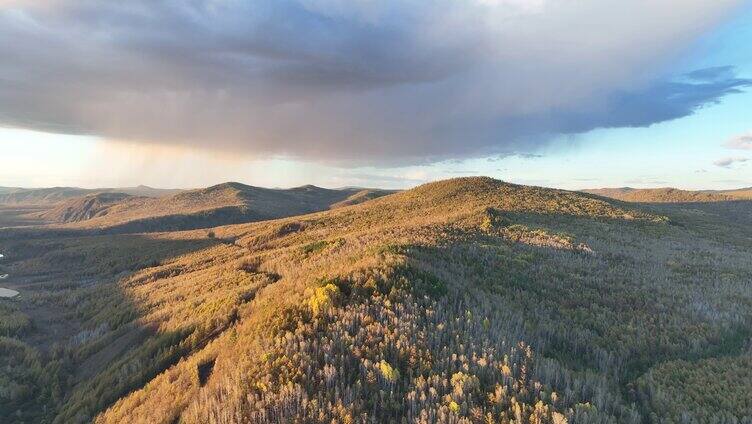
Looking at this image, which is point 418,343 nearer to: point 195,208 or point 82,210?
point 195,208

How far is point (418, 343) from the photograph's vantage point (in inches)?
291

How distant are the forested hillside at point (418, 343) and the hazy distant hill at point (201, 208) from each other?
64.4 m

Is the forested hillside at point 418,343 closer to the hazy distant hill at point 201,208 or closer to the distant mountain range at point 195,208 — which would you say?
the hazy distant hill at point 201,208

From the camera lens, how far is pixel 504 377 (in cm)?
657

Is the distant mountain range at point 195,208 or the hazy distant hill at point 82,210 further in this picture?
the hazy distant hill at point 82,210

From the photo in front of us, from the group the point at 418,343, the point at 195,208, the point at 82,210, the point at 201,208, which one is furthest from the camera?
the point at 82,210

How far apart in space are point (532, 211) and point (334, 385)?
34.7m

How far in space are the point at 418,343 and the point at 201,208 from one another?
9932 centimetres

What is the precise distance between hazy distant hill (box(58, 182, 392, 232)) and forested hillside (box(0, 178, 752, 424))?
211 ft

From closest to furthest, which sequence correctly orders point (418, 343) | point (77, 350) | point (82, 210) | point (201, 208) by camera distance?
point (418, 343), point (77, 350), point (201, 208), point (82, 210)

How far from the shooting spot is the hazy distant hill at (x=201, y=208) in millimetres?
82938

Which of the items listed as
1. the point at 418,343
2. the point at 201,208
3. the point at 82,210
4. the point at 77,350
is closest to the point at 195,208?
the point at 201,208

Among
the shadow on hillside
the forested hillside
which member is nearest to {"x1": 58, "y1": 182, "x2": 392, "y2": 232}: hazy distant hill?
the shadow on hillside

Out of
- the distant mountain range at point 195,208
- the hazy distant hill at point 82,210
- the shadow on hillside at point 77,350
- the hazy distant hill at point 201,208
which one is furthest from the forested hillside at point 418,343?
the hazy distant hill at point 82,210
